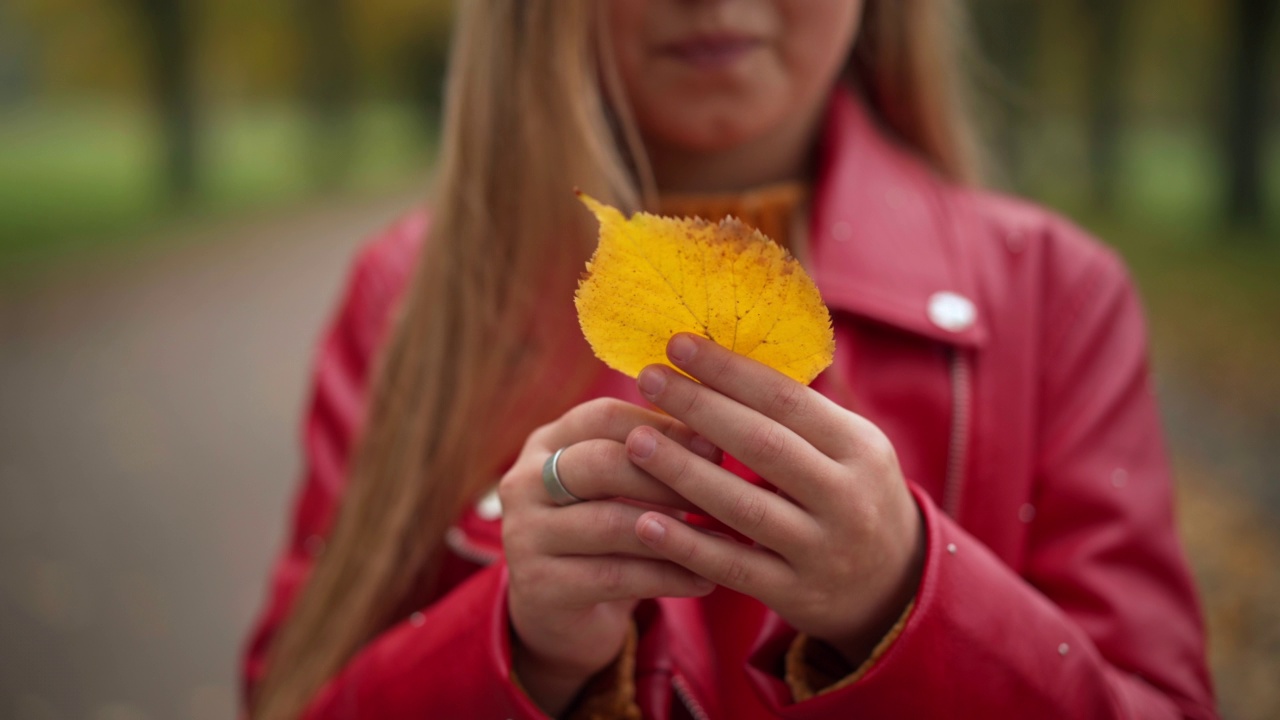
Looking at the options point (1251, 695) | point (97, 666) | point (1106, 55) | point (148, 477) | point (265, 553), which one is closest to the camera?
point (1251, 695)

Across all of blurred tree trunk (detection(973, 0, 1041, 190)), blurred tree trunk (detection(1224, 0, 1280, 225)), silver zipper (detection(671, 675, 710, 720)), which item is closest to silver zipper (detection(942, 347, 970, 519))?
silver zipper (detection(671, 675, 710, 720))

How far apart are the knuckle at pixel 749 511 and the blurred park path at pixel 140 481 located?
3597 mm

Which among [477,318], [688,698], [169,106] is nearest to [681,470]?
[688,698]

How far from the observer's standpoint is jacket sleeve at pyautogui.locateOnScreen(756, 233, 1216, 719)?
94 cm

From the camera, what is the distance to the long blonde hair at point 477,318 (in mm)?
1375

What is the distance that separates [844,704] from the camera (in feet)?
3.08

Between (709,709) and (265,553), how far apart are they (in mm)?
4163

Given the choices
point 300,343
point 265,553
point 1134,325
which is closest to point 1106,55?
point 300,343

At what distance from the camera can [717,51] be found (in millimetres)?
1316

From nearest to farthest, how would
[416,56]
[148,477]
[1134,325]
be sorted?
[1134,325], [148,477], [416,56]

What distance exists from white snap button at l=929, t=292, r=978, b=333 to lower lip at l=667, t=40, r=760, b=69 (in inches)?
16.5

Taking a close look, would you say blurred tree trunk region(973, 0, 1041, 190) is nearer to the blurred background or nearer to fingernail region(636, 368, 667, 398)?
the blurred background

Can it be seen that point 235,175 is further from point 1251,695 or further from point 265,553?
point 1251,695

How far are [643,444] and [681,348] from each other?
4.0 inches
